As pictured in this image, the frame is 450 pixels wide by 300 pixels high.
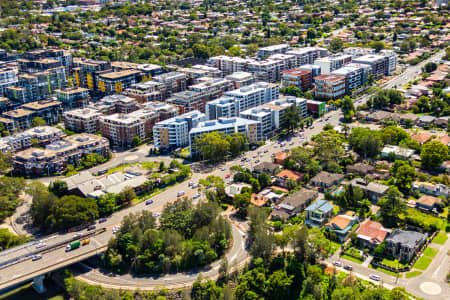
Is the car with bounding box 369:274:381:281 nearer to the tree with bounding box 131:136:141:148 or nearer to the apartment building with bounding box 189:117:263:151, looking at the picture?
the apartment building with bounding box 189:117:263:151

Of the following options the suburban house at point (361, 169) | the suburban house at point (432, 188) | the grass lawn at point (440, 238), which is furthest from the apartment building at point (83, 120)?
the grass lawn at point (440, 238)

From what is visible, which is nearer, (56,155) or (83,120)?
(56,155)

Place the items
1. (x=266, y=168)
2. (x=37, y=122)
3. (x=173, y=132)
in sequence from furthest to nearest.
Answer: (x=37, y=122) < (x=173, y=132) < (x=266, y=168)

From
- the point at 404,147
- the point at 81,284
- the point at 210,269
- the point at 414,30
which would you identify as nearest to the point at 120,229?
the point at 81,284

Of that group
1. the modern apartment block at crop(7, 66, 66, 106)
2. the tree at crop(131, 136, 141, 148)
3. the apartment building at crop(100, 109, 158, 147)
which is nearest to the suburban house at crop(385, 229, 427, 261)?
the tree at crop(131, 136, 141, 148)

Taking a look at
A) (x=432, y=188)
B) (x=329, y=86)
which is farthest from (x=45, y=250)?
(x=329, y=86)

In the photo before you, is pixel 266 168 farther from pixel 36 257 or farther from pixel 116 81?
pixel 116 81

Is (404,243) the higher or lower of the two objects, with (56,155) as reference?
lower
